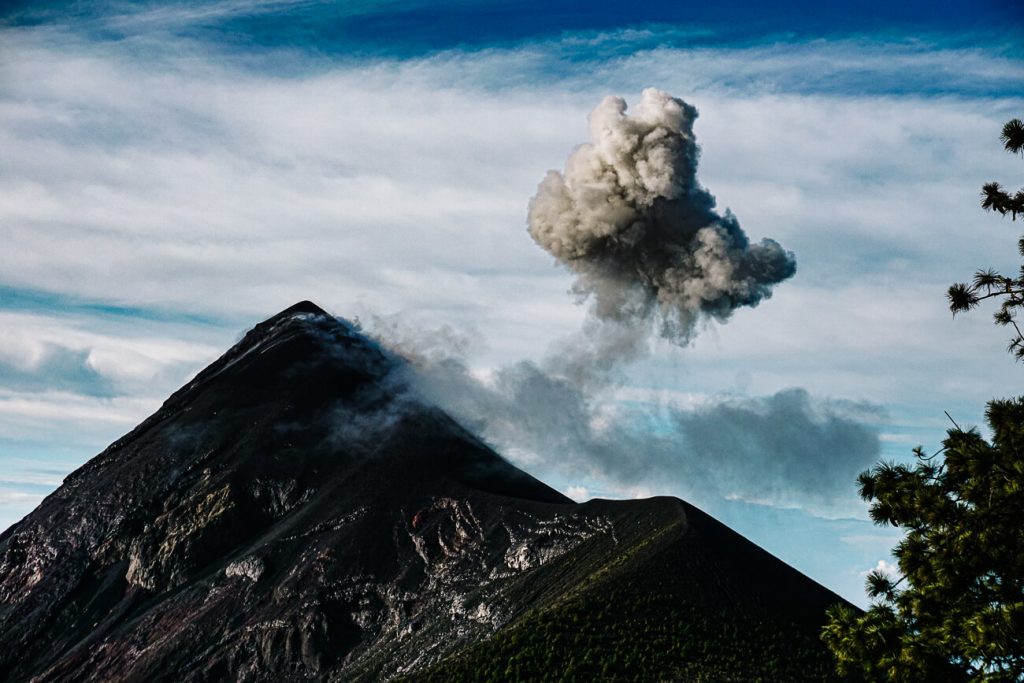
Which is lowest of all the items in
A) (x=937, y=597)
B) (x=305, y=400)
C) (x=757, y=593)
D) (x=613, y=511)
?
(x=937, y=597)

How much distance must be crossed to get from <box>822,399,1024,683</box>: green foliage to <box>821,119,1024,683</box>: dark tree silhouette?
28 millimetres

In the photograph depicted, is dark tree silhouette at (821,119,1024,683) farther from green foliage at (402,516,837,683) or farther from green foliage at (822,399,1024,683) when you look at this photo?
green foliage at (402,516,837,683)

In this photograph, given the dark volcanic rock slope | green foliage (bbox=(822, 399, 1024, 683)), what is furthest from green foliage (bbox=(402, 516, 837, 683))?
green foliage (bbox=(822, 399, 1024, 683))

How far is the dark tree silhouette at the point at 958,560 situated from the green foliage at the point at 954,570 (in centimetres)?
3

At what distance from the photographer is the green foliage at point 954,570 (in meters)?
29.4

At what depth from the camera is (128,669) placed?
99.6 m

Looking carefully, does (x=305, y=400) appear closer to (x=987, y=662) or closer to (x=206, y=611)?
(x=206, y=611)

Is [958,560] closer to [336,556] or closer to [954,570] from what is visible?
[954,570]

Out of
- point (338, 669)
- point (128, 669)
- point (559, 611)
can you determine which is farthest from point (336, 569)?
point (559, 611)

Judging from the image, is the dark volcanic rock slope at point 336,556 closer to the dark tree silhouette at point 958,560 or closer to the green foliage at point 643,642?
the green foliage at point 643,642

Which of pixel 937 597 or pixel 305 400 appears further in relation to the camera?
pixel 305 400

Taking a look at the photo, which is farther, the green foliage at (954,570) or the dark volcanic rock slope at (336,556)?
the dark volcanic rock slope at (336,556)

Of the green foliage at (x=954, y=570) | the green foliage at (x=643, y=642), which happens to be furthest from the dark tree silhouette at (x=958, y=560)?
the green foliage at (x=643, y=642)

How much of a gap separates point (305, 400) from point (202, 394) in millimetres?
18245
